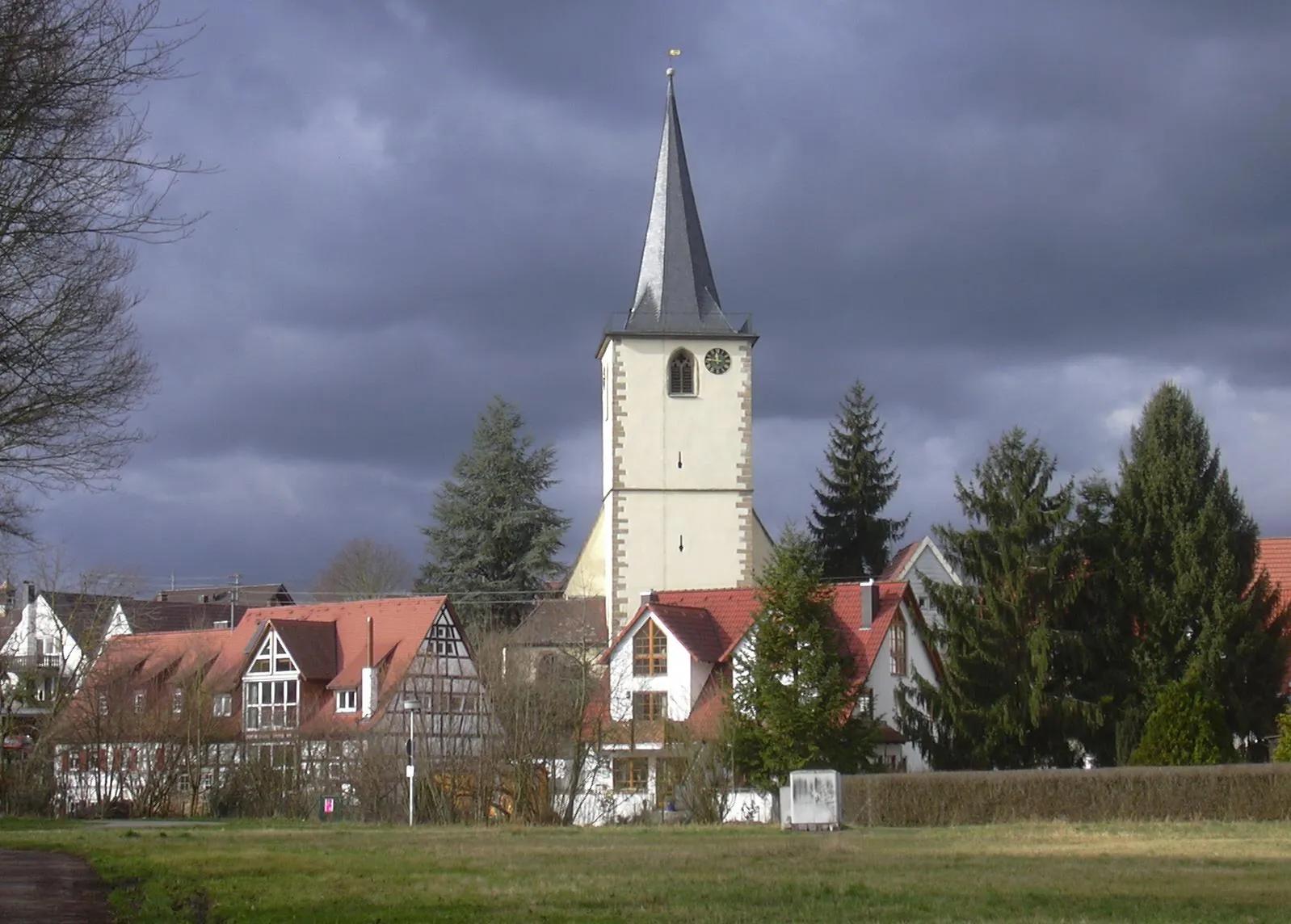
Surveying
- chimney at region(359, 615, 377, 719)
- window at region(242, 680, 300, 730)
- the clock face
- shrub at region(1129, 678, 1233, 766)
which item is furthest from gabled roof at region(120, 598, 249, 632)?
shrub at region(1129, 678, 1233, 766)

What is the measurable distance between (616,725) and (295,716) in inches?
553

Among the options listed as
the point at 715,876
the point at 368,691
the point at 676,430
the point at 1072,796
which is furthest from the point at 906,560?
the point at 715,876

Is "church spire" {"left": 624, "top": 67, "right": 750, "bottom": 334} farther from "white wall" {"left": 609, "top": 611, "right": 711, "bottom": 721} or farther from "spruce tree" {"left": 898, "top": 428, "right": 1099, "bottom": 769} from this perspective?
"spruce tree" {"left": 898, "top": 428, "right": 1099, "bottom": 769}

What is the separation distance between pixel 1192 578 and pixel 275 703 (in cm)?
3182

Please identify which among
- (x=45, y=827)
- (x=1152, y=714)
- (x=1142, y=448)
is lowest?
(x=45, y=827)

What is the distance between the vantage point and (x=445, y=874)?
19.3 metres

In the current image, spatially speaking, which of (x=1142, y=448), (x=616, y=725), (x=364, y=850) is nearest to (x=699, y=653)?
(x=616, y=725)

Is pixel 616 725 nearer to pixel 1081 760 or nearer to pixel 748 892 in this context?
pixel 1081 760

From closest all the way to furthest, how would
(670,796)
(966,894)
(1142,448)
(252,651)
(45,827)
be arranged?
(966,894)
(45,827)
(670,796)
(1142,448)
(252,651)

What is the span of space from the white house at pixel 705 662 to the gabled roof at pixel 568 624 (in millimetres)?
5224

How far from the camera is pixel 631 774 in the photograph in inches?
1781

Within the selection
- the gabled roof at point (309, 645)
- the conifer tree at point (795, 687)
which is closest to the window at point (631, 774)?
the conifer tree at point (795, 687)

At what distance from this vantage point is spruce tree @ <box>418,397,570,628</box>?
233ft

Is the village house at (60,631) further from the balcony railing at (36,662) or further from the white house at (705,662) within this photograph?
the white house at (705,662)
